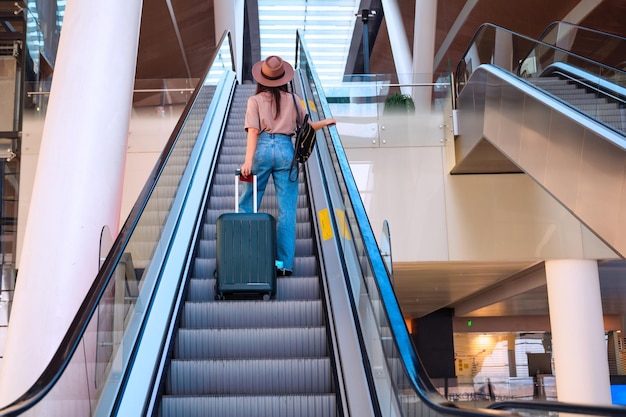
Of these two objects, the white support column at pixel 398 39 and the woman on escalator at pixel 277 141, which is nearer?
the woman on escalator at pixel 277 141

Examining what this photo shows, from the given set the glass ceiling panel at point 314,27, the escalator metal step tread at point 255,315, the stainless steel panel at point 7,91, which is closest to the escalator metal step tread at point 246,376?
the escalator metal step tread at point 255,315

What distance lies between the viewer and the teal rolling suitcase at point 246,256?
16.8ft

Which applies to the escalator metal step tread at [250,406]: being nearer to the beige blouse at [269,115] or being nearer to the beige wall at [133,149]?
the beige blouse at [269,115]

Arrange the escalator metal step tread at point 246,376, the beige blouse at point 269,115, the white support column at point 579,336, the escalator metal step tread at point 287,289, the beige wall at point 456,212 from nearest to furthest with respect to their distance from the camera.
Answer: the escalator metal step tread at point 246,376, the escalator metal step tread at point 287,289, the beige blouse at point 269,115, the white support column at point 579,336, the beige wall at point 456,212

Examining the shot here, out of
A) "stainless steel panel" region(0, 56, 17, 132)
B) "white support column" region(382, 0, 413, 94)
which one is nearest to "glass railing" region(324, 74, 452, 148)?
"stainless steel panel" region(0, 56, 17, 132)

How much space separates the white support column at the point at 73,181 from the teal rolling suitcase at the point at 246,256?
89 centimetres

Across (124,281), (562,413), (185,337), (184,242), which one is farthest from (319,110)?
(562,413)

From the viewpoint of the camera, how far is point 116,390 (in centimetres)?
351

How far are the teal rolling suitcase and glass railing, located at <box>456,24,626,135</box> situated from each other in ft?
12.4

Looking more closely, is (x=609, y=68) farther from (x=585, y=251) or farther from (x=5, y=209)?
(x=5, y=209)

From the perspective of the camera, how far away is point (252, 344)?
462 centimetres

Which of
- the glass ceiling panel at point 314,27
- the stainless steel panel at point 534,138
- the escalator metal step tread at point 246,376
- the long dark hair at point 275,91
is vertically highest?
the glass ceiling panel at point 314,27

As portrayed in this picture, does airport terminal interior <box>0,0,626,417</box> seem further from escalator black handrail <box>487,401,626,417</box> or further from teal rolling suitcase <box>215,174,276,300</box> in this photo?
teal rolling suitcase <box>215,174,276,300</box>

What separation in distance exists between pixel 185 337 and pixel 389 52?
2584 centimetres
